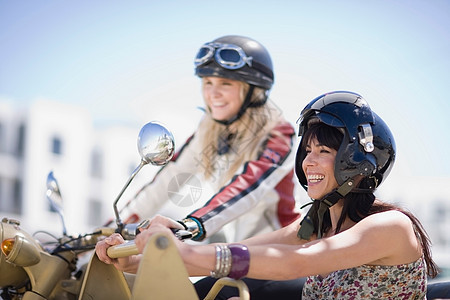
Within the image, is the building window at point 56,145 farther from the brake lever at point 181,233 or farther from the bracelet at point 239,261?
the bracelet at point 239,261

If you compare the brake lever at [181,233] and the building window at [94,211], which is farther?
the building window at [94,211]

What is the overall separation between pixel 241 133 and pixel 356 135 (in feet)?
6.80

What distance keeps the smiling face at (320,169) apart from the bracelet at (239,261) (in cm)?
80

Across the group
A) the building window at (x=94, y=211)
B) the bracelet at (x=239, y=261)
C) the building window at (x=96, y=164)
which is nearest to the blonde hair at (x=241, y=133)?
the bracelet at (x=239, y=261)

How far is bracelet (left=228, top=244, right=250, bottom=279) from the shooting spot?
245 centimetres

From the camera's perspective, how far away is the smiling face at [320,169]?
10.3 feet

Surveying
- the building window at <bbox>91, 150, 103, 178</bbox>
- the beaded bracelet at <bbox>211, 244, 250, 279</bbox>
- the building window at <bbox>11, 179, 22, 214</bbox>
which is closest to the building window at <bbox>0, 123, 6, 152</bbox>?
the building window at <bbox>11, 179, 22, 214</bbox>

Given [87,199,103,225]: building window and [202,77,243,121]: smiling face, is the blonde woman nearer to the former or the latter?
[202,77,243,121]: smiling face

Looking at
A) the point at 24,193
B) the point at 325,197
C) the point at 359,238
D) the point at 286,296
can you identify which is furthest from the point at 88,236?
the point at 24,193

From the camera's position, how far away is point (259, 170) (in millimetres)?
4547

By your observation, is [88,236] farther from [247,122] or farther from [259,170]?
[247,122]

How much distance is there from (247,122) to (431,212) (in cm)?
4058

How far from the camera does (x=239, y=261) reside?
2.45m

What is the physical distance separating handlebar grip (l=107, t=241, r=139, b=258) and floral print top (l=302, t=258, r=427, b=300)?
0.88 m
